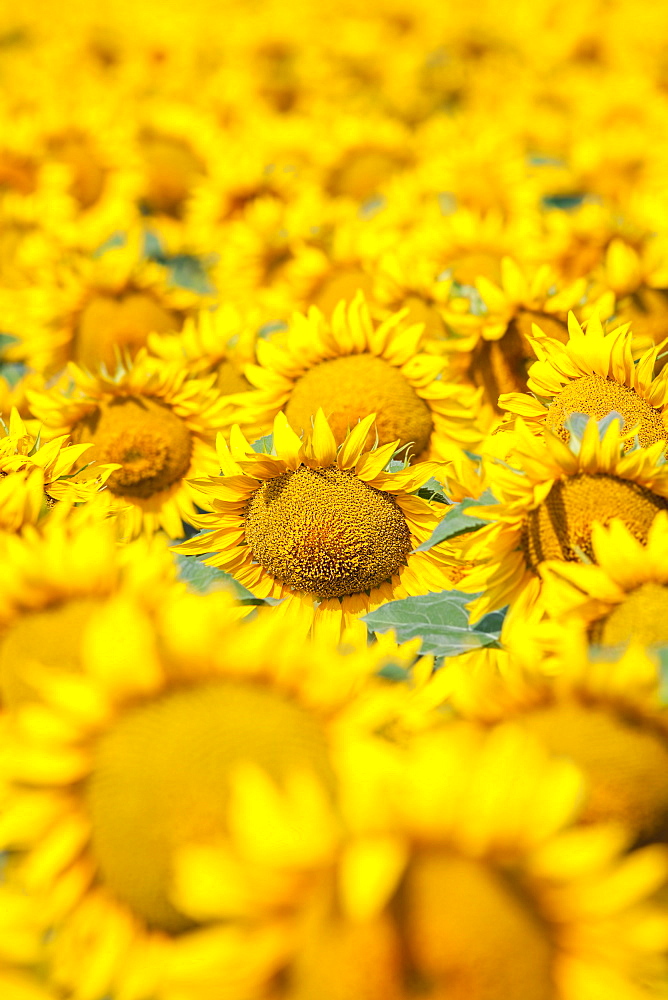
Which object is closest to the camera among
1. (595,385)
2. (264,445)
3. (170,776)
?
(170,776)

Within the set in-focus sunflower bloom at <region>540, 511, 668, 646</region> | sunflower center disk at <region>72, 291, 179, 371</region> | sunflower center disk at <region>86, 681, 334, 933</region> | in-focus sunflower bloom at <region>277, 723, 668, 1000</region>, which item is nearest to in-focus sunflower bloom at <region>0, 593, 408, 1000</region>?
sunflower center disk at <region>86, 681, 334, 933</region>

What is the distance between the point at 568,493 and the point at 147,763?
772 mm

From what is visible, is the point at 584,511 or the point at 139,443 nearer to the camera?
the point at 584,511

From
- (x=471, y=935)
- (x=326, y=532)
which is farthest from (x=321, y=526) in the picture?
(x=471, y=935)

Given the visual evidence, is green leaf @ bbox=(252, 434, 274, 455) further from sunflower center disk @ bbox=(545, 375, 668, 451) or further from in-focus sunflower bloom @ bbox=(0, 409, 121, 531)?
sunflower center disk @ bbox=(545, 375, 668, 451)

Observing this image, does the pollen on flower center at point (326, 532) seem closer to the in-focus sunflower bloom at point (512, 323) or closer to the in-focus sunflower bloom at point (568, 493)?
the in-focus sunflower bloom at point (568, 493)

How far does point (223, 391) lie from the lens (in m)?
2.27

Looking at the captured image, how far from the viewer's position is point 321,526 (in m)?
1.63

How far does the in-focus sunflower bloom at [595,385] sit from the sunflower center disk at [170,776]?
0.82 m

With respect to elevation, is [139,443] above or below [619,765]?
below

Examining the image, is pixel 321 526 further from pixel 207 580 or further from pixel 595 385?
pixel 595 385

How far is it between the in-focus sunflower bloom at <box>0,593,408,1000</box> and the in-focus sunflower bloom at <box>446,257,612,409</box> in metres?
1.12

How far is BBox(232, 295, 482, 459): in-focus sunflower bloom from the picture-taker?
197cm

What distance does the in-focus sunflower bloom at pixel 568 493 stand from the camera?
56.5 inches
